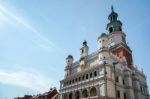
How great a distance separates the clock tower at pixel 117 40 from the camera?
55.7 metres

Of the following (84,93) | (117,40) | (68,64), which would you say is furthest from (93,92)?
(117,40)

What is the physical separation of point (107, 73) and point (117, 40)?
17.3 meters

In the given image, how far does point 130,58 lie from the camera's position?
5788 centimetres

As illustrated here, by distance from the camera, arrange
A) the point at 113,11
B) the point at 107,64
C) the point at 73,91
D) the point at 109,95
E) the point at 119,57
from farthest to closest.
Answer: the point at 113,11
the point at 119,57
the point at 73,91
the point at 107,64
the point at 109,95

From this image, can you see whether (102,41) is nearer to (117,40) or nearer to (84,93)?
(117,40)

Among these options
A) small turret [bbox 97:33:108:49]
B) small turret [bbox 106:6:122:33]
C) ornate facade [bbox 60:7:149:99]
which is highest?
small turret [bbox 106:6:122:33]

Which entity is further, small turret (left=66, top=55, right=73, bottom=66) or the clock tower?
small turret (left=66, top=55, right=73, bottom=66)

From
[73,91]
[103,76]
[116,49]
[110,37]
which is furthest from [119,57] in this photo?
[73,91]

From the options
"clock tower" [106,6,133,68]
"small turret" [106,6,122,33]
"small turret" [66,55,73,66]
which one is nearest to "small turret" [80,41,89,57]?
"small turret" [66,55,73,66]

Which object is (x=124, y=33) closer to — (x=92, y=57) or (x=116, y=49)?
(x=116, y=49)

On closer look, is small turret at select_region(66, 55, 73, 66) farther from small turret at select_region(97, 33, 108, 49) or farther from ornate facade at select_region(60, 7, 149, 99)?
small turret at select_region(97, 33, 108, 49)

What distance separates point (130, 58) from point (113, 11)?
1902 centimetres

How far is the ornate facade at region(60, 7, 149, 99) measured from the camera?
44344mm

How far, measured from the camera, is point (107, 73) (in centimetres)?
4472
